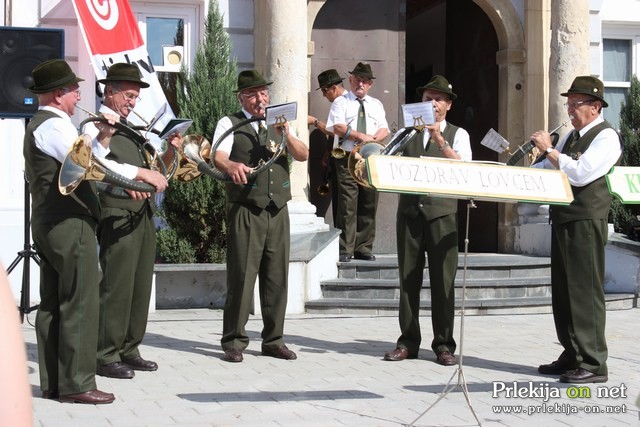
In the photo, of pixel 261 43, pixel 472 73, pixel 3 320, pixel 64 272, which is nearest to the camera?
pixel 3 320

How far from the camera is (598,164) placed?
6086 millimetres

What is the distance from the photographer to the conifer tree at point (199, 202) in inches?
399

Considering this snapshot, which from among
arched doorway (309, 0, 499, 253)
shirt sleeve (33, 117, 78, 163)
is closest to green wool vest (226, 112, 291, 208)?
shirt sleeve (33, 117, 78, 163)

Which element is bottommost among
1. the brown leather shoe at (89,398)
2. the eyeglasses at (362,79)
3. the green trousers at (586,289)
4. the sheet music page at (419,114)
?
the brown leather shoe at (89,398)

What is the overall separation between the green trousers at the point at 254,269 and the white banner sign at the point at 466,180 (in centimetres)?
236

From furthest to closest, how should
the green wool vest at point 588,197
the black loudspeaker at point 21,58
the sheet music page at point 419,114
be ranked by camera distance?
the black loudspeaker at point 21,58 < the green wool vest at point 588,197 < the sheet music page at point 419,114

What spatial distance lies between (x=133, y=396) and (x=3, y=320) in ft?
15.8

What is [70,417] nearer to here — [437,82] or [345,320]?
[437,82]

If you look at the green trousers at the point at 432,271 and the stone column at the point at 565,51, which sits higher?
the stone column at the point at 565,51

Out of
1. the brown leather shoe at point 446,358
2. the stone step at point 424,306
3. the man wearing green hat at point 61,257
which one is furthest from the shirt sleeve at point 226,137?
the stone step at point 424,306

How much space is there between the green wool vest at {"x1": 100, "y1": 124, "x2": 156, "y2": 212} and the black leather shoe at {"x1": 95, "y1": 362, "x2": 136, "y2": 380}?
1.01 m

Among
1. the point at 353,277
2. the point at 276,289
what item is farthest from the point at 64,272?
the point at 353,277

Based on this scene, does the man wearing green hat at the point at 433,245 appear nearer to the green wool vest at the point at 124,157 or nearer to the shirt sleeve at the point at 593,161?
the shirt sleeve at the point at 593,161

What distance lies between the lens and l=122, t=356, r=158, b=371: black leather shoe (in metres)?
6.54
